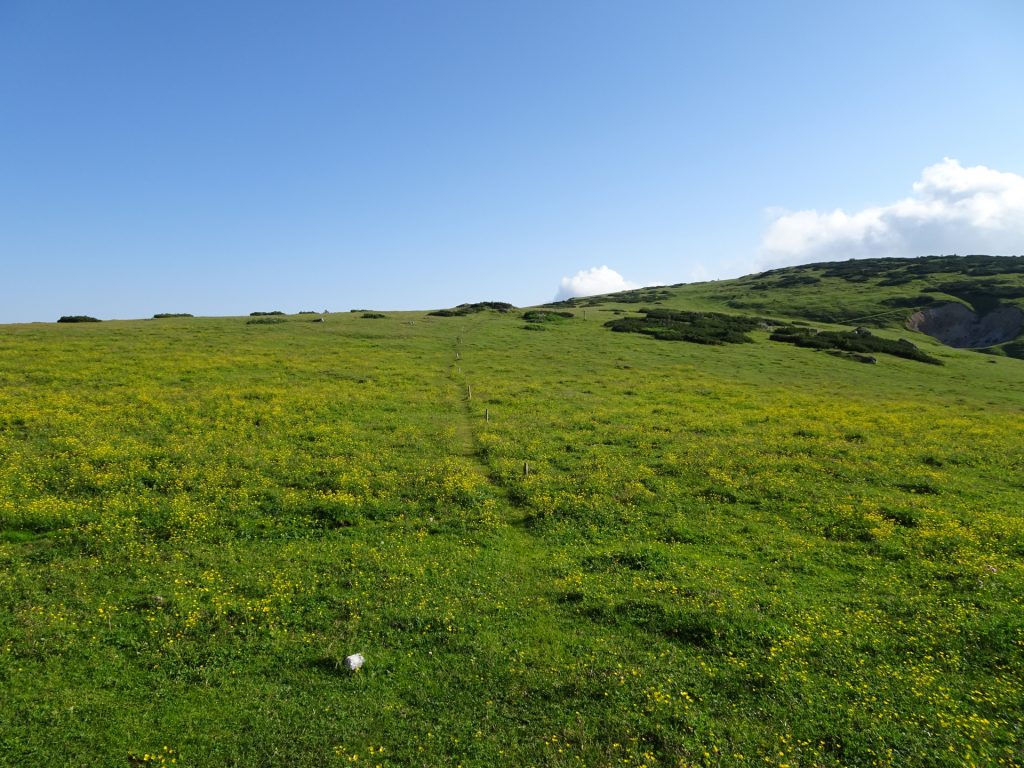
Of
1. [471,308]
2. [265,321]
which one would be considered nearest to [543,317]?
[471,308]

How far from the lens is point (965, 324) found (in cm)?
11525

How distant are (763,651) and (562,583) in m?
5.83

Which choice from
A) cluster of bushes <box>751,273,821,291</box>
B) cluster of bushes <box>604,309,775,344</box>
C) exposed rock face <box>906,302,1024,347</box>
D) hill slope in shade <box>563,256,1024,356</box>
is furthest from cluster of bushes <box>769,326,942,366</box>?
cluster of bushes <box>751,273,821,291</box>

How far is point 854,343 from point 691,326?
22655 millimetres

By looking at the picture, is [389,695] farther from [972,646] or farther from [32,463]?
[32,463]

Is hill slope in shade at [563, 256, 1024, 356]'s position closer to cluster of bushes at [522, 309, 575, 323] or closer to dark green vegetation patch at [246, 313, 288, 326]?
cluster of bushes at [522, 309, 575, 323]

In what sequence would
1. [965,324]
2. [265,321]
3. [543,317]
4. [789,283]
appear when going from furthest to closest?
1. [789,283]
2. [965,324]
3. [543,317]
4. [265,321]

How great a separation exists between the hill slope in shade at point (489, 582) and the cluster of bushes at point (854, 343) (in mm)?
37866

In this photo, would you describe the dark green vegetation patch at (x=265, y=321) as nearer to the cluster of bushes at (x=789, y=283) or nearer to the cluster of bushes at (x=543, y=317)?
the cluster of bushes at (x=543, y=317)

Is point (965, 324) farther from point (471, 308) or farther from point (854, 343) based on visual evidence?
point (471, 308)

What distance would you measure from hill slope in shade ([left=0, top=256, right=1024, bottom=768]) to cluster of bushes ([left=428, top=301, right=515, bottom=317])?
56577 mm

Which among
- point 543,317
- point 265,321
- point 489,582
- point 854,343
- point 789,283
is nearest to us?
point 489,582

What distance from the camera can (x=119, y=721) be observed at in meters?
10.7

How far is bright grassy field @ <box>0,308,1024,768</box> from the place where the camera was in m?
11.0
